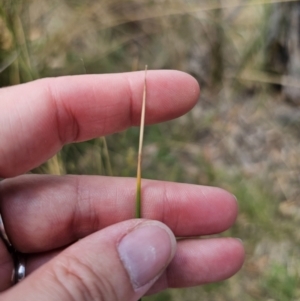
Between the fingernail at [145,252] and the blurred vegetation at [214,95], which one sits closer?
the fingernail at [145,252]

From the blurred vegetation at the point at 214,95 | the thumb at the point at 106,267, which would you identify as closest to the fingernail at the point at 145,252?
the thumb at the point at 106,267

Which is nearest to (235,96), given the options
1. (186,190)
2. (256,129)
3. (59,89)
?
(256,129)

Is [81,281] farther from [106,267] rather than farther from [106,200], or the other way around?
[106,200]

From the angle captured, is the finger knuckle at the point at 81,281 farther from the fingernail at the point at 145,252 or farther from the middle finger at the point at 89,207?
the middle finger at the point at 89,207

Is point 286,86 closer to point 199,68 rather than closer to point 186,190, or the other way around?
point 199,68

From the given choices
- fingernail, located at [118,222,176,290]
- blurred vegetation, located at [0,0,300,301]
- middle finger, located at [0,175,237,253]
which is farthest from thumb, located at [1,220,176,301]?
blurred vegetation, located at [0,0,300,301]

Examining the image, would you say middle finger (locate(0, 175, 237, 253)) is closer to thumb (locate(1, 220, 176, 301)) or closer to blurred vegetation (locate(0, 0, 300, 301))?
thumb (locate(1, 220, 176, 301))
